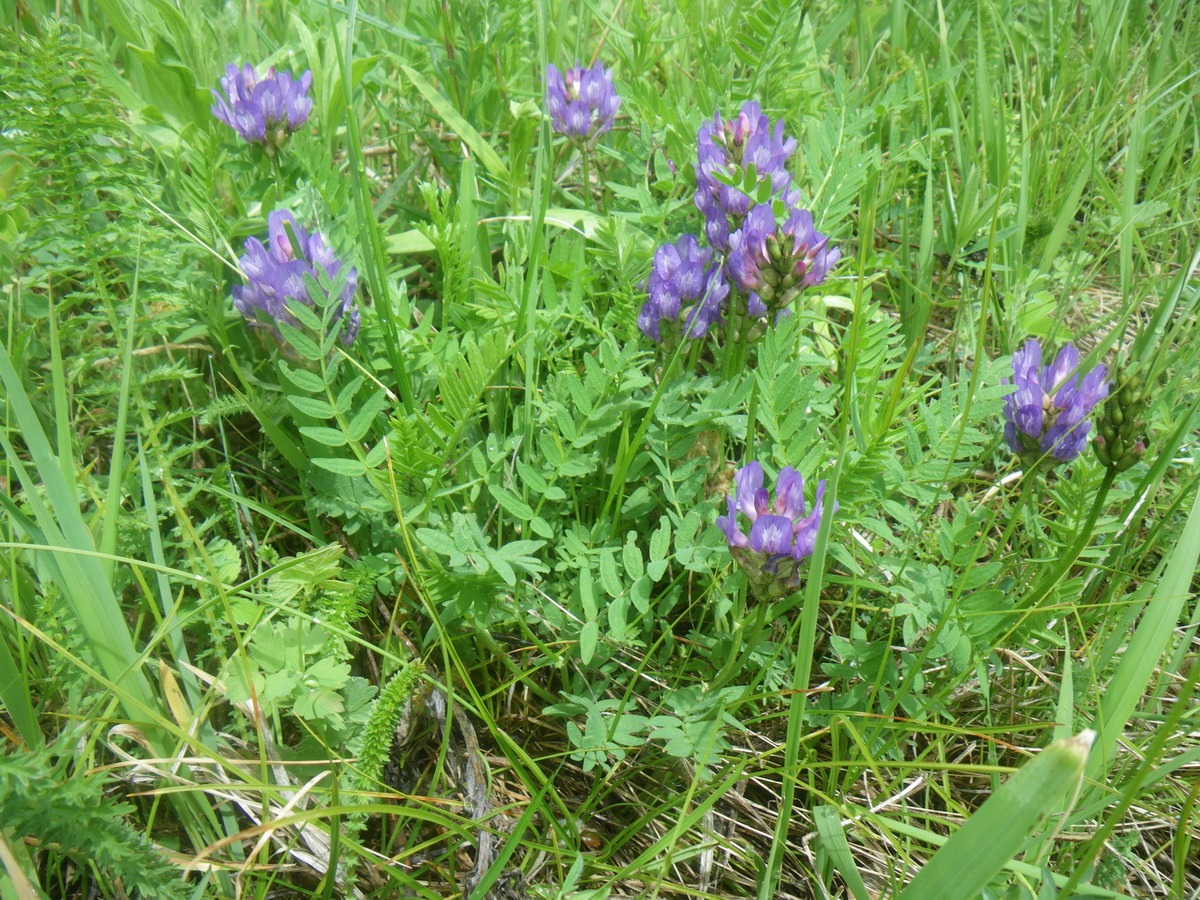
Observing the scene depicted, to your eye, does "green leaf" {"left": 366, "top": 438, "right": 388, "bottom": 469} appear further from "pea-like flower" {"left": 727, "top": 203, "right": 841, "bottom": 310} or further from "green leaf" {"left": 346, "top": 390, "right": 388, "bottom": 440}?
→ "pea-like flower" {"left": 727, "top": 203, "right": 841, "bottom": 310}

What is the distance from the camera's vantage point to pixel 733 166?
1.78 m

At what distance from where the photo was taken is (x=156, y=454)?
5.57 feet

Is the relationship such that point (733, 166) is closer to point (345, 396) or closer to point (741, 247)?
point (741, 247)

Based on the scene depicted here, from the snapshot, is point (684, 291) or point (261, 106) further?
point (261, 106)

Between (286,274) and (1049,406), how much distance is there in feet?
4.66

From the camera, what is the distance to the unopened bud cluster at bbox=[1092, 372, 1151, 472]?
4.76 ft

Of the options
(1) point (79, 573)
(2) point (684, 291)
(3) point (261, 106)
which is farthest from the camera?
(3) point (261, 106)

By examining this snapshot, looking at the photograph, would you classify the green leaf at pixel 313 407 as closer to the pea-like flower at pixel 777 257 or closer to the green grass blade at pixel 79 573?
the green grass blade at pixel 79 573

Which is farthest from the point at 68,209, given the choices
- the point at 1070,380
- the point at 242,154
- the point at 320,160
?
the point at 1070,380

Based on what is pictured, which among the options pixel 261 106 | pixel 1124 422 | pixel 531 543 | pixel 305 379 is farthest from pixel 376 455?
pixel 1124 422

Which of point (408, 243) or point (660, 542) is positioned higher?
point (408, 243)

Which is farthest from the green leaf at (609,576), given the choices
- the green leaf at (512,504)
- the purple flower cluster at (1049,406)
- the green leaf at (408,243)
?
the green leaf at (408,243)

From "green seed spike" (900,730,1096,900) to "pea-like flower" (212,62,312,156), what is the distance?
1872 mm

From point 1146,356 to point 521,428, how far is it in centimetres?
137
